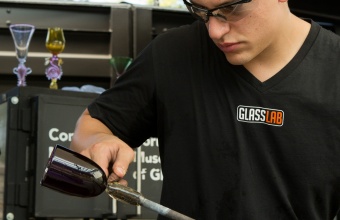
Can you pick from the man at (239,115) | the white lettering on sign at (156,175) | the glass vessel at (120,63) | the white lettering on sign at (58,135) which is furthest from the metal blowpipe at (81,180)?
the glass vessel at (120,63)

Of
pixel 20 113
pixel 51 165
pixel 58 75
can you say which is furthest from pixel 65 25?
pixel 51 165

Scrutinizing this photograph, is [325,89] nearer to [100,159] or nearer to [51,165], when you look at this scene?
[100,159]

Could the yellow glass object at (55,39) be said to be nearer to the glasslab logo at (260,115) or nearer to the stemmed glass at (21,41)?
the stemmed glass at (21,41)

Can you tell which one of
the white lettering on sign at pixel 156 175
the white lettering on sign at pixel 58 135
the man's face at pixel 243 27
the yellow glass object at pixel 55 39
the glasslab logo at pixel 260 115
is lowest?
the glasslab logo at pixel 260 115

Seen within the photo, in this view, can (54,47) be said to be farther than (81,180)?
Yes

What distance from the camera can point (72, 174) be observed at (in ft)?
4.16

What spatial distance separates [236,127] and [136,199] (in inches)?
13.6

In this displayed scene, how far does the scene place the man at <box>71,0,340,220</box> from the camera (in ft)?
4.97

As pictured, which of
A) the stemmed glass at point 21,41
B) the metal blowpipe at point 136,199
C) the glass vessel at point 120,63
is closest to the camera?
the metal blowpipe at point 136,199

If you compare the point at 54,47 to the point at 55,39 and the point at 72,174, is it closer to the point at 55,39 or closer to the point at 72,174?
the point at 55,39

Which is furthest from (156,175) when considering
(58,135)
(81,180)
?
(81,180)

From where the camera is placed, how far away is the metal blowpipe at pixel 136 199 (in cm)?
125

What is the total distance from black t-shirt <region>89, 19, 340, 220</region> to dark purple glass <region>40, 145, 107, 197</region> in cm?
29

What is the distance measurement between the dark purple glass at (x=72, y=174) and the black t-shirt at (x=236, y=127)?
29cm
